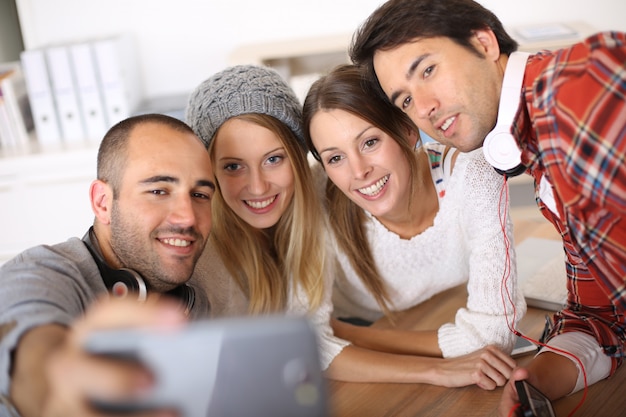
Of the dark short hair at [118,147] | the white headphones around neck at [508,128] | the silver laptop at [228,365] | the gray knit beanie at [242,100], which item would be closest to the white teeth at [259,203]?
the gray knit beanie at [242,100]

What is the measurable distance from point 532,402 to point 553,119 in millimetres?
461

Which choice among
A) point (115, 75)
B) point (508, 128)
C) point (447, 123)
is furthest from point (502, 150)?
point (115, 75)

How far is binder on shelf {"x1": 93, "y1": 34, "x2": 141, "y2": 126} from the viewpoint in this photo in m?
2.91

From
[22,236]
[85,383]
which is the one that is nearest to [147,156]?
[85,383]

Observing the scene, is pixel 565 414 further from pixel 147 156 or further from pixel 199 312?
pixel 147 156

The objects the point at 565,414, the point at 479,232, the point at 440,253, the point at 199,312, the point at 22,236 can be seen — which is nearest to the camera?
the point at 565,414

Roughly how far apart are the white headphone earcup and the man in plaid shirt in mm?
10

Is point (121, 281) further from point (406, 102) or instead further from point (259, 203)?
point (406, 102)

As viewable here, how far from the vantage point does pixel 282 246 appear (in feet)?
5.65

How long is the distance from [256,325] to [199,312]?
2.69ft

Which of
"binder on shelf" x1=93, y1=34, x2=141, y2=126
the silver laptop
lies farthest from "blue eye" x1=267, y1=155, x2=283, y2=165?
"binder on shelf" x1=93, y1=34, x2=141, y2=126

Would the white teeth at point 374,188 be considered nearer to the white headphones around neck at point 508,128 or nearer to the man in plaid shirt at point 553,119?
the man in plaid shirt at point 553,119

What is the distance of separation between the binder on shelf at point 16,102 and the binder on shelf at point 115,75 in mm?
393

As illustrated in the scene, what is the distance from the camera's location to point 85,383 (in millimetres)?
650
